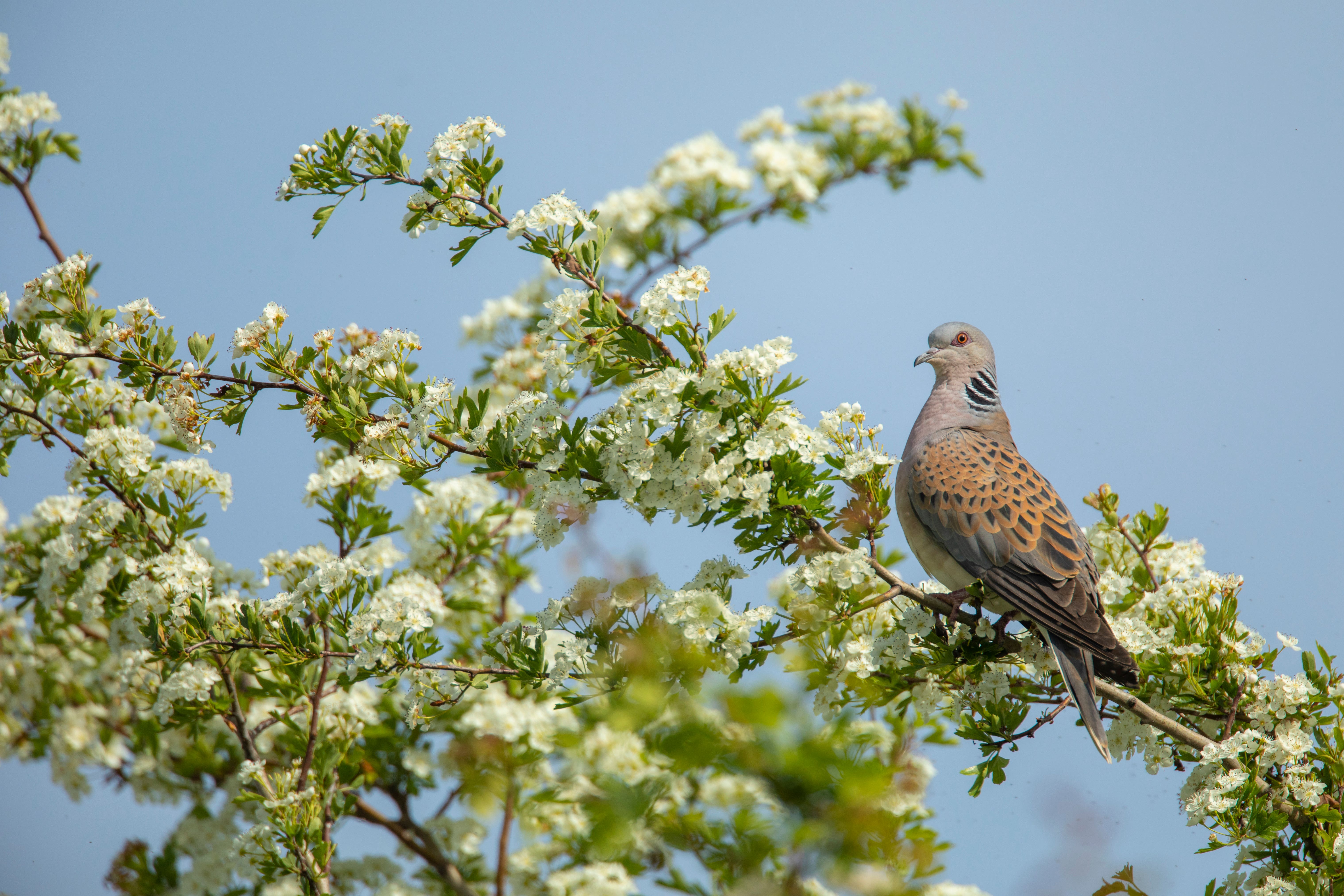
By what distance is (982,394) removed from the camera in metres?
5.02

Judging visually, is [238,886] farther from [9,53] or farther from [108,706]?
[9,53]

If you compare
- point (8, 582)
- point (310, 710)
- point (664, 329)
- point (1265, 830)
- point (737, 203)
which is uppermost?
point (737, 203)

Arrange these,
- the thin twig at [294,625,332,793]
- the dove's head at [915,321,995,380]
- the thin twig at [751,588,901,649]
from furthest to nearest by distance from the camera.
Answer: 1. the dove's head at [915,321,995,380]
2. the thin twig at [294,625,332,793]
3. the thin twig at [751,588,901,649]

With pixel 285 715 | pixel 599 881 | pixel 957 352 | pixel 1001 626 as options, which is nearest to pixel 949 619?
pixel 1001 626

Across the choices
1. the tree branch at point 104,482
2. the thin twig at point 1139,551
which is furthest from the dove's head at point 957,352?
the tree branch at point 104,482

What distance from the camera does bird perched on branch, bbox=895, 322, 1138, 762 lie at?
337 cm

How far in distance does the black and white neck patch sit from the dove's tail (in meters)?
1.78

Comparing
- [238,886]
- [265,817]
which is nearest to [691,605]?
[265,817]

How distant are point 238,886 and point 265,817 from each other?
0.78m

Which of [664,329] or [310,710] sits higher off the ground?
[664,329]

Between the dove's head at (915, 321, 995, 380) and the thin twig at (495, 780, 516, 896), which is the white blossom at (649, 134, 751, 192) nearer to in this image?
the dove's head at (915, 321, 995, 380)

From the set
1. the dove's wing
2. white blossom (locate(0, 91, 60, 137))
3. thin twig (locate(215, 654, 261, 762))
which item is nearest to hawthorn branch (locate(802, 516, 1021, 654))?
the dove's wing

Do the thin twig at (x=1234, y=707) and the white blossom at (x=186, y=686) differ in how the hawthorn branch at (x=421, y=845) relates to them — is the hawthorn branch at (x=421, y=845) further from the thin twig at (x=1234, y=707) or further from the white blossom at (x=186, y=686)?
the thin twig at (x=1234, y=707)

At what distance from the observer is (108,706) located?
5.48 m
